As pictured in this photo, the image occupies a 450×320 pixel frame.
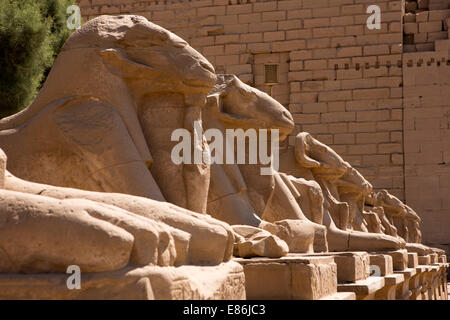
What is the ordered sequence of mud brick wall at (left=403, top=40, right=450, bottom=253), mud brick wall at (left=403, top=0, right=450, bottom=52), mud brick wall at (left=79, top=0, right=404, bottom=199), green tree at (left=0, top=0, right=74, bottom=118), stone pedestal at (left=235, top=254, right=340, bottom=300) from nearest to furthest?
stone pedestal at (left=235, top=254, right=340, bottom=300) → green tree at (left=0, top=0, right=74, bottom=118) → mud brick wall at (left=403, top=40, right=450, bottom=253) → mud brick wall at (left=79, top=0, right=404, bottom=199) → mud brick wall at (left=403, top=0, right=450, bottom=52)

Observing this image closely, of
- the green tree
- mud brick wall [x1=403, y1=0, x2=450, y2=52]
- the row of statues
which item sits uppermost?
mud brick wall [x1=403, y1=0, x2=450, y2=52]

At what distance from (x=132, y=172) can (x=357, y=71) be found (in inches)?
464

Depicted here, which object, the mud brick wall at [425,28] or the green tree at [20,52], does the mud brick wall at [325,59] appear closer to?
the mud brick wall at [425,28]

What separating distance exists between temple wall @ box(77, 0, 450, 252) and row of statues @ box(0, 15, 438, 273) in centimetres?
823

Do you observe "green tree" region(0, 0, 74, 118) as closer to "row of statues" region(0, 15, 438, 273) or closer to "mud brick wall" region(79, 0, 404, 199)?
"row of statues" region(0, 15, 438, 273)

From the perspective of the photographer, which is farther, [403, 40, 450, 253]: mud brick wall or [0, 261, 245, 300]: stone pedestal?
[403, 40, 450, 253]: mud brick wall

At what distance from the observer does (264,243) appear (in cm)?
377

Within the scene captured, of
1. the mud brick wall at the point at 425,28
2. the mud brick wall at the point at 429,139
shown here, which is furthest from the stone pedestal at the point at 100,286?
the mud brick wall at the point at 425,28

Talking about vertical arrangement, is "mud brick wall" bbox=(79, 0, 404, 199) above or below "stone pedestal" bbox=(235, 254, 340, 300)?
above

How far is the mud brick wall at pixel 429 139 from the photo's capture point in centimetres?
1447

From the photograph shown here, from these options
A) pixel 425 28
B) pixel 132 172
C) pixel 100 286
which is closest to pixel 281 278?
pixel 132 172

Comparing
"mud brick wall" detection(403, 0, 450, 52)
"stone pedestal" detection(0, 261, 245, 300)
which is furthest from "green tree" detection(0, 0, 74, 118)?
"mud brick wall" detection(403, 0, 450, 52)

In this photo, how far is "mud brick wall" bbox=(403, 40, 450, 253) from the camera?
14469mm

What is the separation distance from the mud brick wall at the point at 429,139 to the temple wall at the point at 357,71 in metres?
0.02
